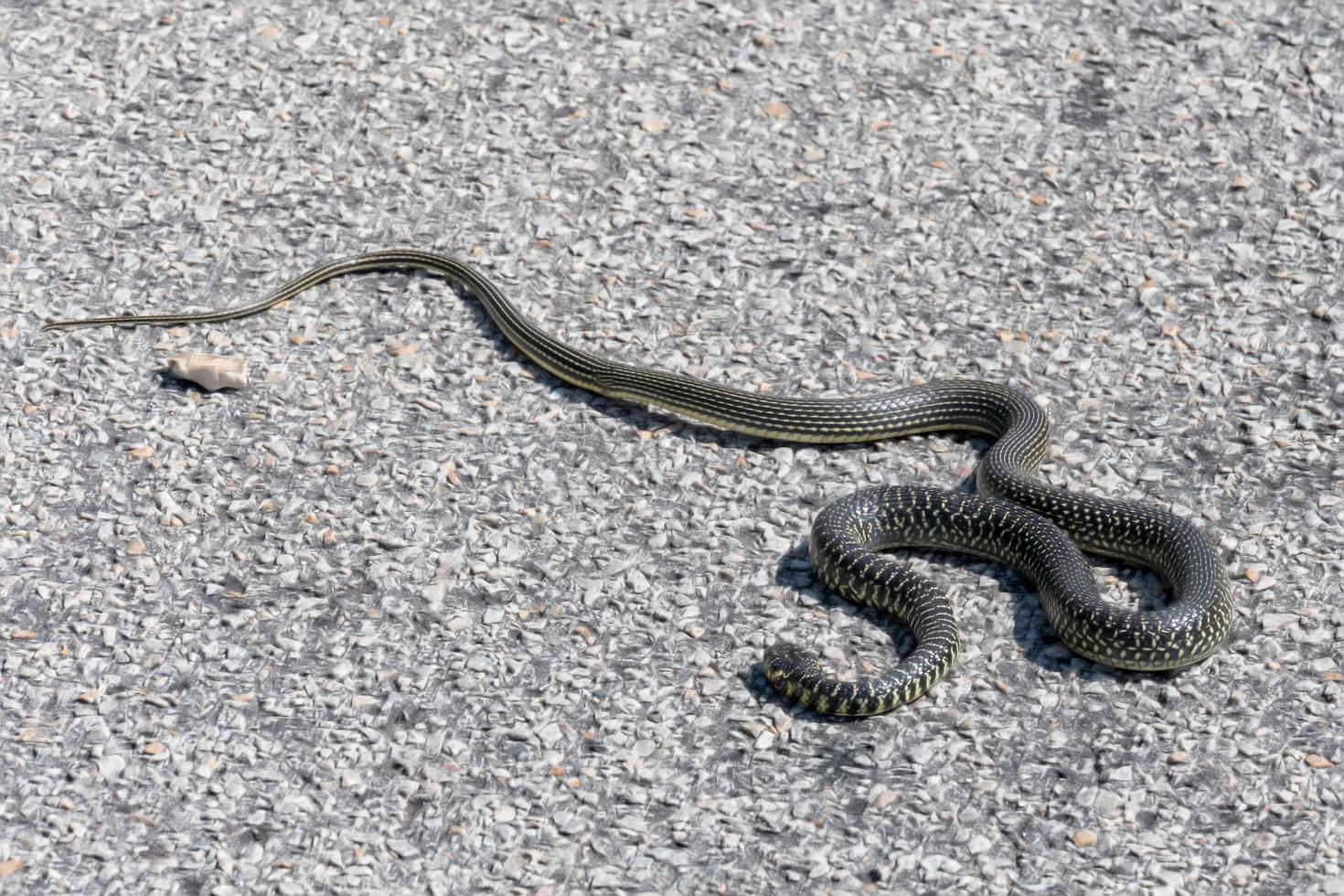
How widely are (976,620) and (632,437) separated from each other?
3.42 m

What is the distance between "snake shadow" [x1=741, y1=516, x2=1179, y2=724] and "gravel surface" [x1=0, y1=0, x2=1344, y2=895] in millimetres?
45

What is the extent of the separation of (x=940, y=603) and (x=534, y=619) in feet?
9.75

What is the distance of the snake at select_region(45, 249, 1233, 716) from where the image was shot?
10320 millimetres

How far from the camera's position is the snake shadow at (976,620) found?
34.4 ft

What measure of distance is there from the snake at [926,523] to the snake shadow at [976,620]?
0.27 feet

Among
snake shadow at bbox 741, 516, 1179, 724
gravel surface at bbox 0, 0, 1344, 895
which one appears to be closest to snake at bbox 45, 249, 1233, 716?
snake shadow at bbox 741, 516, 1179, 724

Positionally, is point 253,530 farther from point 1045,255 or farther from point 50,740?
point 1045,255

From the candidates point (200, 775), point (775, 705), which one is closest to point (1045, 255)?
point (775, 705)

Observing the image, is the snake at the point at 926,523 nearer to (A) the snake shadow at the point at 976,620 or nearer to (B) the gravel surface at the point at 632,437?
(A) the snake shadow at the point at 976,620

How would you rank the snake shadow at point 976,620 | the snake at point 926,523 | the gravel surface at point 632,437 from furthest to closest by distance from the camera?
the snake shadow at point 976,620, the snake at point 926,523, the gravel surface at point 632,437

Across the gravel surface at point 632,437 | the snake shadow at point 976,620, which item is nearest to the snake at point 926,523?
the snake shadow at point 976,620

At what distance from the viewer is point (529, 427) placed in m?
12.8

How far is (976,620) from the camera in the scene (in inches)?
436

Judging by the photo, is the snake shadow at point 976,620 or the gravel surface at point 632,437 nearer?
the gravel surface at point 632,437
